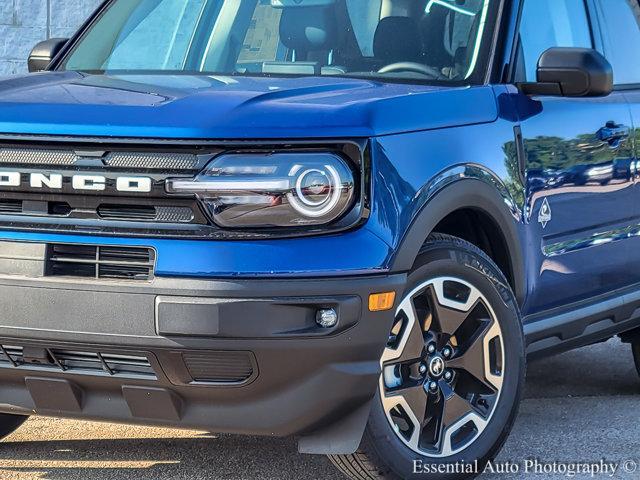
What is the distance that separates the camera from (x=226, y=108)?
3480 mm

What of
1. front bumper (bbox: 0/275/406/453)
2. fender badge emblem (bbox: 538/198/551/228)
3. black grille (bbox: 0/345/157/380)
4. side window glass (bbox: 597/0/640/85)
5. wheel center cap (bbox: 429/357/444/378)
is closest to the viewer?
front bumper (bbox: 0/275/406/453)

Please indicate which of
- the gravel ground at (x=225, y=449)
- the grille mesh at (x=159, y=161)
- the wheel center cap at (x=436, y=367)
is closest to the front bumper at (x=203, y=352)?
the grille mesh at (x=159, y=161)

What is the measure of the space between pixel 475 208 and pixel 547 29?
1.13 m

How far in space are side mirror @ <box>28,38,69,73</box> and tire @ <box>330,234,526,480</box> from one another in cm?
191

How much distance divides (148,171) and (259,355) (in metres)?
0.56

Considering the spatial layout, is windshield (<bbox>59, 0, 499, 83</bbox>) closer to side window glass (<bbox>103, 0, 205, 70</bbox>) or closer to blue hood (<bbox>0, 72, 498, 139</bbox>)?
side window glass (<bbox>103, 0, 205, 70</bbox>)

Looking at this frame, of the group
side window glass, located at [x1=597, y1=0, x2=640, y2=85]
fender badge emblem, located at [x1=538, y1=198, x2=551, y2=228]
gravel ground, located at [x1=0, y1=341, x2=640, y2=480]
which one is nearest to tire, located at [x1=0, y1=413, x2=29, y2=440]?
gravel ground, located at [x1=0, y1=341, x2=640, y2=480]

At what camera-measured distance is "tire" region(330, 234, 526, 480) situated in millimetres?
3762

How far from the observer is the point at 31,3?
1051 centimetres

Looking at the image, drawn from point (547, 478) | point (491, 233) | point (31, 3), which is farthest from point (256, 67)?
point (31, 3)

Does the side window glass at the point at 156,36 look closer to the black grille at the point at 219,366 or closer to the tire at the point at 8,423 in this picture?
the tire at the point at 8,423

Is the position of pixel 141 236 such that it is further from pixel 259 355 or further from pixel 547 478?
pixel 547 478

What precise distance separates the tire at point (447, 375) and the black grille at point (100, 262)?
2.53 ft

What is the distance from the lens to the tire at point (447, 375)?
148 inches
